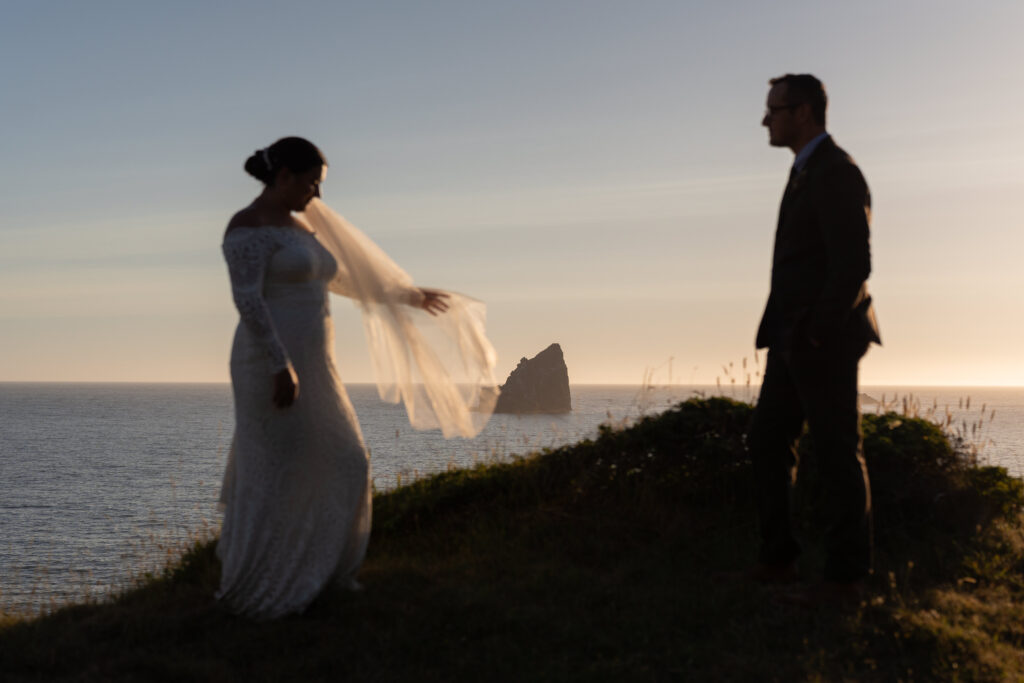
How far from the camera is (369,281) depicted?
18.4 feet

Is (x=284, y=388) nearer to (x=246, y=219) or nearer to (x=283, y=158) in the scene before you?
(x=246, y=219)

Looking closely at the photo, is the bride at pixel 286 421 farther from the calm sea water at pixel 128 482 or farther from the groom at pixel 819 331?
the groom at pixel 819 331

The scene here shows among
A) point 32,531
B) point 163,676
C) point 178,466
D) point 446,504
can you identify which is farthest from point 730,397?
point 178,466

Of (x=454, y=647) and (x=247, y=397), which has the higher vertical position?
(x=247, y=397)

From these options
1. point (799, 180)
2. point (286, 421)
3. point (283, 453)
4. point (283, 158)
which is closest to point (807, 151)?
point (799, 180)

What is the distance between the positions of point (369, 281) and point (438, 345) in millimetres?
706

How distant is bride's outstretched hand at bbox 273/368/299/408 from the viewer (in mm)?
4648

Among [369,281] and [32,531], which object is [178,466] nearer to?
[32,531]

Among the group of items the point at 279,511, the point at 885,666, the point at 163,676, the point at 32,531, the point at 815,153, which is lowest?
the point at 32,531

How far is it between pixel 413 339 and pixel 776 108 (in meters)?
2.83

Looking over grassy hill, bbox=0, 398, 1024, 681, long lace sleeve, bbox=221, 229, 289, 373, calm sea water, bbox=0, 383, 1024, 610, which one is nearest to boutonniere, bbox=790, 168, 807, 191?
grassy hill, bbox=0, 398, 1024, 681

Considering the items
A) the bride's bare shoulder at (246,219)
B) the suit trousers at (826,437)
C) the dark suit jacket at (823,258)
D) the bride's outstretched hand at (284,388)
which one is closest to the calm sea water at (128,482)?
the bride's outstretched hand at (284,388)

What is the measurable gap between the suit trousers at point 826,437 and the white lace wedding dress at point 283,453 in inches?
96.6

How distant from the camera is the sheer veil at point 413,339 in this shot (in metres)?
5.56
